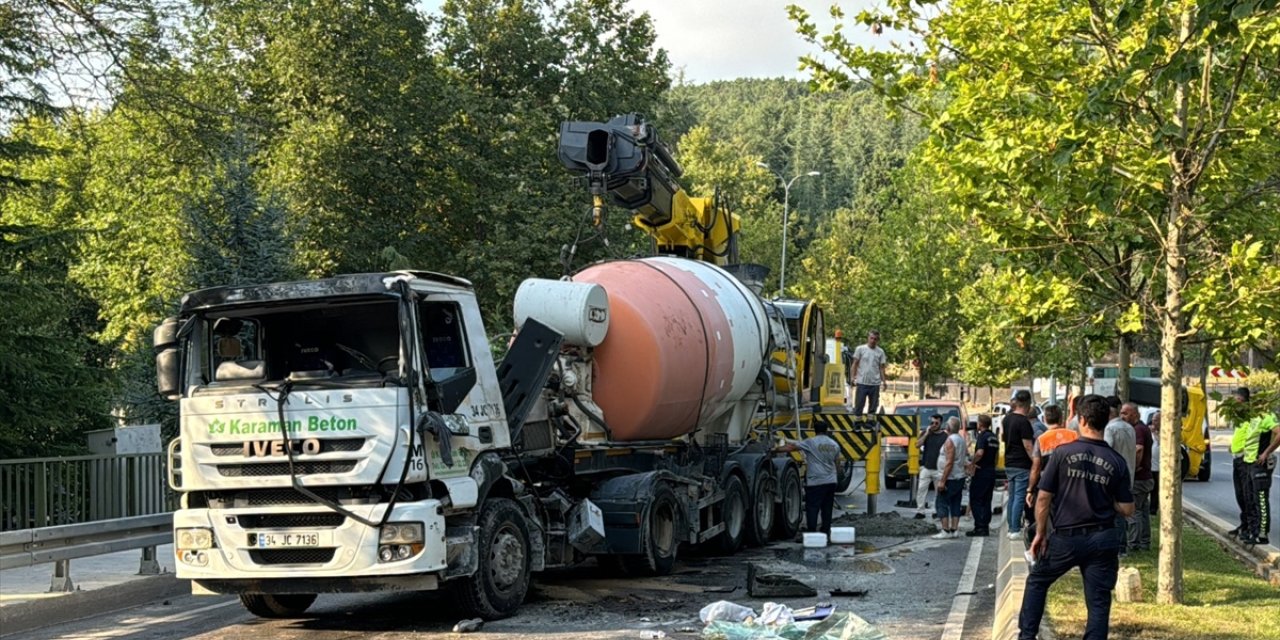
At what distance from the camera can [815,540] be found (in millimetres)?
16328

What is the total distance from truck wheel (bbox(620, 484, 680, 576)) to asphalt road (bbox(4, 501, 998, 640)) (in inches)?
7.0

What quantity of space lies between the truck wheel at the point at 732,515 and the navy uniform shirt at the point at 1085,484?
25.0ft

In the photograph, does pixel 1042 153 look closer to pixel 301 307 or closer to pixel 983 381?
pixel 301 307

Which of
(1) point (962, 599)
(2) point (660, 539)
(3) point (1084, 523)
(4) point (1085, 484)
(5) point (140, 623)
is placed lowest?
(5) point (140, 623)

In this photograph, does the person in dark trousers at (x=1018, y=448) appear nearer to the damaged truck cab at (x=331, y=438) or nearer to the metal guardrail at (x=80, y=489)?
the damaged truck cab at (x=331, y=438)

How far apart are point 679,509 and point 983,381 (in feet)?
122

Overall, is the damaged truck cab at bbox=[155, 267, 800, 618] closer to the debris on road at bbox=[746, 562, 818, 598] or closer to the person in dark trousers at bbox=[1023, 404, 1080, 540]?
the debris on road at bbox=[746, 562, 818, 598]

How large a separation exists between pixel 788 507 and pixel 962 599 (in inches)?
245

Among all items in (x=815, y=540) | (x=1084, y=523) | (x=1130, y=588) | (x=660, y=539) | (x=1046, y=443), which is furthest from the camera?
(x=815, y=540)

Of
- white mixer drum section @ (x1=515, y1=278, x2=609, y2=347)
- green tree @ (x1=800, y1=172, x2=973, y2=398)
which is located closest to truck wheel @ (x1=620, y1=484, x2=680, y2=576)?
white mixer drum section @ (x1=515, y1=278, x2=609, y2=347)

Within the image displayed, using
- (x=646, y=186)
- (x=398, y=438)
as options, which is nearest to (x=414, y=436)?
(x=398, y=438)

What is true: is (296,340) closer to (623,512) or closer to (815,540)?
(623,512)

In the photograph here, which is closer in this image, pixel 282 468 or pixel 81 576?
pixel 282 468

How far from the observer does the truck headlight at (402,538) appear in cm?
1002
